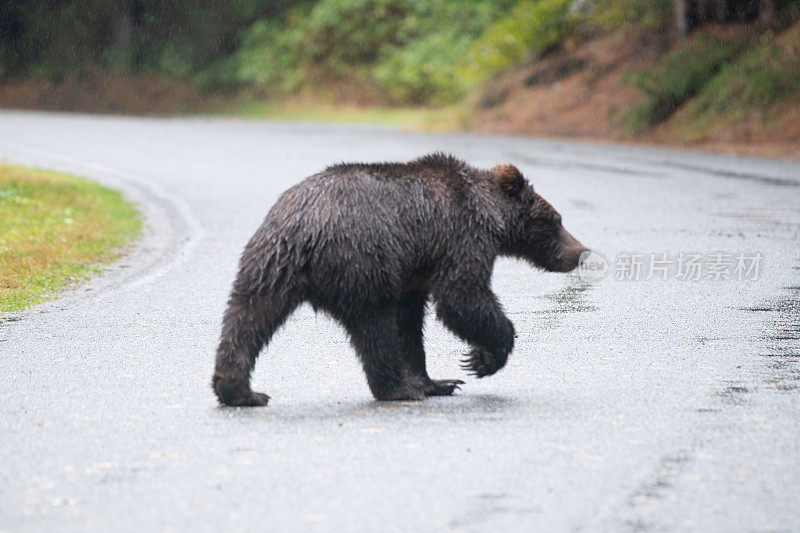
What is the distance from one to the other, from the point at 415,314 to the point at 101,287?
4470 mm

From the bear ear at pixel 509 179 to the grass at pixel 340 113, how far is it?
26.2 m

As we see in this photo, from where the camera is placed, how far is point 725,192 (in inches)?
627

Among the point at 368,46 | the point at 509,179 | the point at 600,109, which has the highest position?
the point at 368,46

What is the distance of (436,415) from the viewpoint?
593cm

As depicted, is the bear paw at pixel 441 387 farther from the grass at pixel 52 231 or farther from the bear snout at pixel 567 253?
the grass at pixel 52 231

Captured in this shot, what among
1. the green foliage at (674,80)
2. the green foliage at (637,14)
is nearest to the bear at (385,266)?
the green foliage at (674,80)

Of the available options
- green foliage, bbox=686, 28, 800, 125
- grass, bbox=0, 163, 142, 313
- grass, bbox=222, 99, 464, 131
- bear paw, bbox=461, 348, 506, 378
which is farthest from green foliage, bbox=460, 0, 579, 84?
bear paw, bbox=461, 348, 506, 378

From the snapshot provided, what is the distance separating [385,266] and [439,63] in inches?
1555

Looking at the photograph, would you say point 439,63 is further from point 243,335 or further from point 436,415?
point 243,335

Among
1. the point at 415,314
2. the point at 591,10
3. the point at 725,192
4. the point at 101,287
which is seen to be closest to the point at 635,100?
the point at 591,10

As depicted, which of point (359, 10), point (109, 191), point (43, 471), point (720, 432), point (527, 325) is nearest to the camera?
point (43, 471)

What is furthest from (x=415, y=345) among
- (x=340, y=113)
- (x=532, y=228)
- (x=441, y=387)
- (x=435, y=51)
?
(x=435, y=51)

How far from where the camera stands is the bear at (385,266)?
5.82 meters

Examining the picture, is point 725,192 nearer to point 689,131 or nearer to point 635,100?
point 689,131
